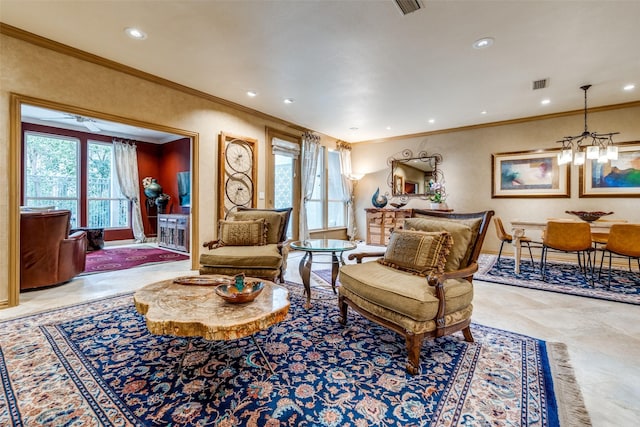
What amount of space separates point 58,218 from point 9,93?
1389 mm

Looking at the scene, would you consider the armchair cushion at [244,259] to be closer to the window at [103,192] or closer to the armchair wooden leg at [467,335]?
the armchair wooden leg at [467,335]

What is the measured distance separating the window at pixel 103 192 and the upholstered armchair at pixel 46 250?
3.82 meters

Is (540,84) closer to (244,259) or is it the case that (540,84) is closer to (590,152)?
(590,152)

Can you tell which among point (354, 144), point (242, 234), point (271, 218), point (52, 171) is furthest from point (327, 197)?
point (52, 171)

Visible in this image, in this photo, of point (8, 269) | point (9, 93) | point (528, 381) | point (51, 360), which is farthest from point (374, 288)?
point (9, 93)

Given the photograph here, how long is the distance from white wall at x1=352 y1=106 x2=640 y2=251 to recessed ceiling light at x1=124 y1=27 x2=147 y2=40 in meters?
5.42

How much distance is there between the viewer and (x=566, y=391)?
5.15 ft

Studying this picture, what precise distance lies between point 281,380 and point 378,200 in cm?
A: 567

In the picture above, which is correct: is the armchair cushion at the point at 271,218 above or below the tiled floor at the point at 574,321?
above

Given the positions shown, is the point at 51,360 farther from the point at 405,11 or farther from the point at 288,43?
the point at 405,11

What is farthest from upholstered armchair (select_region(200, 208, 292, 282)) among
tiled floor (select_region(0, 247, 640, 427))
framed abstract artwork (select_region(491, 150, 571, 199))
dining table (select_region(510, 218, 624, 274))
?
framed abstract artwork (select_region(491, 150, 571, 199))

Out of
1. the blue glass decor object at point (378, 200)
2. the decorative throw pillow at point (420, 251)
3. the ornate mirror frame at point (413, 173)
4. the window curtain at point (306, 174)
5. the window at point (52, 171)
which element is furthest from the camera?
the blue glass decor object at point (378, 200)

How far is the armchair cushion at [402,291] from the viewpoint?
1.76 metres

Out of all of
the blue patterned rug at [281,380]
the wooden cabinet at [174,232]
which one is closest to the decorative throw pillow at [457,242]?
the blue patterned rug at [281,380]
